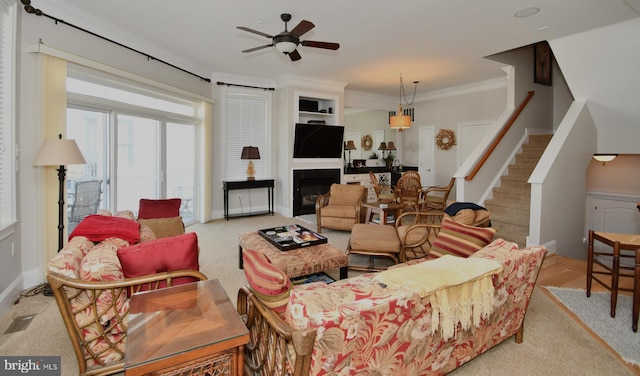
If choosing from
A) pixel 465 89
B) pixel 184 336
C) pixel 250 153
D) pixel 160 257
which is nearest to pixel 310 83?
pixel 250 153

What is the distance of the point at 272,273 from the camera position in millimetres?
1457

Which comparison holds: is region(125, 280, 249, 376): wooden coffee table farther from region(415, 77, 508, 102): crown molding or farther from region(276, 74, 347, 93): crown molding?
region(415, 77, 508, 102): crown molding

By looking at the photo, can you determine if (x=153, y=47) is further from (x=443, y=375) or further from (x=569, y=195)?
(x=569, y=195)

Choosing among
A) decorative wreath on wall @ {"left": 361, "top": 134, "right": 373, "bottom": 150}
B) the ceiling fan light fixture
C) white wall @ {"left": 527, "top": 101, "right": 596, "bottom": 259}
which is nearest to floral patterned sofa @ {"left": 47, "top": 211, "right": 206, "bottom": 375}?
the ceiling fan light fixture

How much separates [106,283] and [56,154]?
76.0 inches

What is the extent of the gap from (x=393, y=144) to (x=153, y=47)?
6213 mm

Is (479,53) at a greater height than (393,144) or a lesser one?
greater

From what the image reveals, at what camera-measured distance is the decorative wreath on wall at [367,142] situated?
9.27 meters

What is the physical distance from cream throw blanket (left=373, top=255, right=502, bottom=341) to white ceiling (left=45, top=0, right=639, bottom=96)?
2.96 metres

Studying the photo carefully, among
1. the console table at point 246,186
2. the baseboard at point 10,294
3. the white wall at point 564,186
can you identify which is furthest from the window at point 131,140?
the white wall at point 564,186

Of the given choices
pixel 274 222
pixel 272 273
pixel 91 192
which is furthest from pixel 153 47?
pixel 272 273

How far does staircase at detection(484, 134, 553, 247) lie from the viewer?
4.93 metres

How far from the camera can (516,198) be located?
5.31 metres

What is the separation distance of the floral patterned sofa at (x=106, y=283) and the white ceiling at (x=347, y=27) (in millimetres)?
2844
